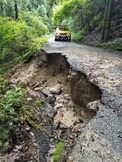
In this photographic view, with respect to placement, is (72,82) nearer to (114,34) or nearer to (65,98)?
(65,98)

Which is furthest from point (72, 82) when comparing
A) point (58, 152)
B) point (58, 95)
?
point (58, 152)

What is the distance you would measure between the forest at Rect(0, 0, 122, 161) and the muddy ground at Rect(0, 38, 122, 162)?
66cm

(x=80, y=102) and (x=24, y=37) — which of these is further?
(x=24, y=37)

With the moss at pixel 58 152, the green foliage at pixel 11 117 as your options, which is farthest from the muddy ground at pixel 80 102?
the green foliage at pixel 11 117

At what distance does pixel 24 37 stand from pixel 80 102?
6.60 meters

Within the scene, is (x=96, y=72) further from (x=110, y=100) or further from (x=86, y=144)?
(x=86, y=144)

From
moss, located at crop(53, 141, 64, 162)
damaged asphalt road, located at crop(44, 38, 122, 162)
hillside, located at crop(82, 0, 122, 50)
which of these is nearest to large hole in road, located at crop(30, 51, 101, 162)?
moss, located at crop(53, 141, 64, 162)

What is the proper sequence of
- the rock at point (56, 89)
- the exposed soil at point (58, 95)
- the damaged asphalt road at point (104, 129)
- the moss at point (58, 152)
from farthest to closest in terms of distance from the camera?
the rock at point (56, 89)
the exposed soil at point (58, 95)
the moss at point (58, 152)
the damaged asphalt road at point (104, 129)

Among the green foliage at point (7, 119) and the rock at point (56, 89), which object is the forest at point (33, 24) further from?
the green foliage at point (7, 119)

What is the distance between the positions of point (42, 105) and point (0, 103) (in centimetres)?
170

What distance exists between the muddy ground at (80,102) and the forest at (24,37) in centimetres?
66

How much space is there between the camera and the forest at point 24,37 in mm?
4285

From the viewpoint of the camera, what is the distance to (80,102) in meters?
5.22

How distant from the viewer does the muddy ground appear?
274 cm
